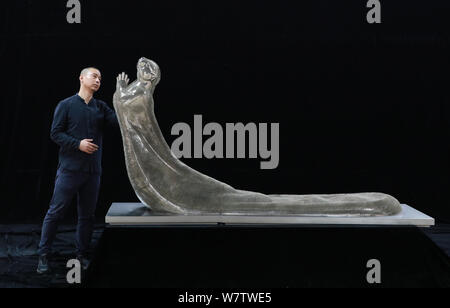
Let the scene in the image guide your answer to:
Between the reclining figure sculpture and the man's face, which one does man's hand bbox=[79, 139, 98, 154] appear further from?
the man's face

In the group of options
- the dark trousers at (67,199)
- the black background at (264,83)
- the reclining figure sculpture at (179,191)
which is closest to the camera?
the reclining figure sculpture at (179,191)

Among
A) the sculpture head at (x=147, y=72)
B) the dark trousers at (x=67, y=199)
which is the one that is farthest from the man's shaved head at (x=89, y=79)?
the dark trousers at (x=67, y=199)

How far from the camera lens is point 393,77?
187 inches

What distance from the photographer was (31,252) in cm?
418

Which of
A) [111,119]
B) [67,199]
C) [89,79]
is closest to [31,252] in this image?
[67,199]

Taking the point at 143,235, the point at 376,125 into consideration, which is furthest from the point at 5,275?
the point at 376,125

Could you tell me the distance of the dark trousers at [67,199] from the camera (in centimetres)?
357

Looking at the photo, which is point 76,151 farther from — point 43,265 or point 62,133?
point 43,265

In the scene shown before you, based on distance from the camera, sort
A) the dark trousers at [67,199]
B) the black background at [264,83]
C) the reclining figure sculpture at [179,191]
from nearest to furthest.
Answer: the reclining figure sculpture at [179,191] < the dark trousers at [67,199] < the black background at [264,83]

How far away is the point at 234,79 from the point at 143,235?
1.77 metres

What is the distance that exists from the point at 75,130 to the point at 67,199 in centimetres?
36

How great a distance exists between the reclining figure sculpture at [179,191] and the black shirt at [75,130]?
0.57 ft

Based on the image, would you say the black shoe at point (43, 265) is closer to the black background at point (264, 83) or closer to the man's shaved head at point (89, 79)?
the man's shaved head at point (89, 79)

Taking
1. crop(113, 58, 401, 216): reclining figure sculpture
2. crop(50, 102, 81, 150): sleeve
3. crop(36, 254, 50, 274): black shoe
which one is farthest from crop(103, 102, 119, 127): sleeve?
crop(36, 254, 50, 274): black shoe
